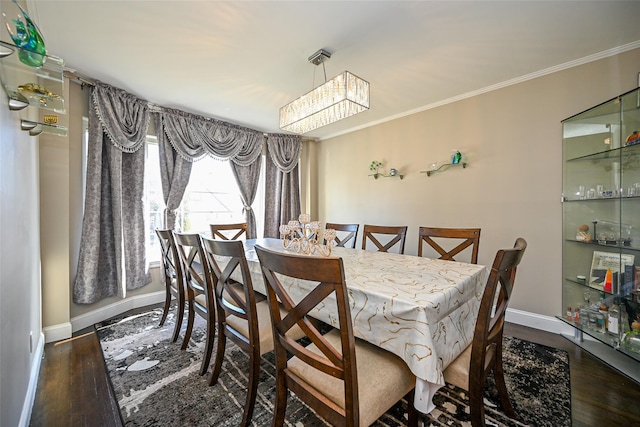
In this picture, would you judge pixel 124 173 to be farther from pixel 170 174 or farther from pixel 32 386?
pixel 32 386

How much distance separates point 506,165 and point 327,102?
6.67ft

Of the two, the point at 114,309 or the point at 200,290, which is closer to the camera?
the point at 200,290

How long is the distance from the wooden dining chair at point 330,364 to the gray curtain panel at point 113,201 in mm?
2573

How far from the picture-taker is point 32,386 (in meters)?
1.58

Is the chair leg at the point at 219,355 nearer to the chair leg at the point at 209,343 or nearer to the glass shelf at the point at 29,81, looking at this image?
the chair leg at the point at 209,343

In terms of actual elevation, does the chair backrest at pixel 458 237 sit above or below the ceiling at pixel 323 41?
below

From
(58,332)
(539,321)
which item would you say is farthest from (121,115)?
(539,321)

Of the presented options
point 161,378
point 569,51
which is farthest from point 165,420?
point 569,51

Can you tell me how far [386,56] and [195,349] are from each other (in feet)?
9.67

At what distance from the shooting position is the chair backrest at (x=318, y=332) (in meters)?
0.84

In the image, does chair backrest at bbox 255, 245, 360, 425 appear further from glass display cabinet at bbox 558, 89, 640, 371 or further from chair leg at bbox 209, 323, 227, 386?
glass display cabinet at bbox 558, 89, 640, 371

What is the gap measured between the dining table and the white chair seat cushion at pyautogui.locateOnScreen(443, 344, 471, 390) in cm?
3

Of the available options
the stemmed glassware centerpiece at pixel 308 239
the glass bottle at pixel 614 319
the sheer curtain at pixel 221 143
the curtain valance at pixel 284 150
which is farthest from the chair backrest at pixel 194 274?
the glass bottle at pixel 614 319

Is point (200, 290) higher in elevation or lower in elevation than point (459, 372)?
higher
